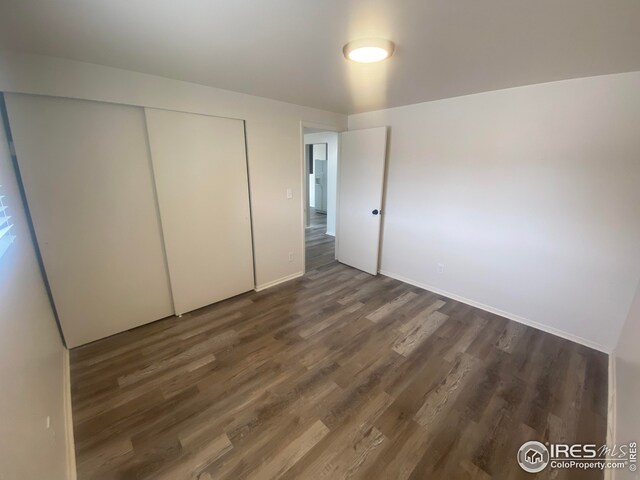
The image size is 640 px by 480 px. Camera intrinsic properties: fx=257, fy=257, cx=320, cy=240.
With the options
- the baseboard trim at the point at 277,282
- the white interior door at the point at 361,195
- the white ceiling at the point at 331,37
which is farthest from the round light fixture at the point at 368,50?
the baseboard trim at the point at 277,282

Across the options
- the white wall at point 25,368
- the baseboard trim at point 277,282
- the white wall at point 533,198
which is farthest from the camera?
the baseboard trim at point 277,282

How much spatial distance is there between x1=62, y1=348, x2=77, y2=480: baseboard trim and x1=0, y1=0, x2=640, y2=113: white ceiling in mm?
2229

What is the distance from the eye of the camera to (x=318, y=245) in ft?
17.3

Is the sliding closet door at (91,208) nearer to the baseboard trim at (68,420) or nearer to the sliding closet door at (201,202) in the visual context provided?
the sliding closet door at (201,202)

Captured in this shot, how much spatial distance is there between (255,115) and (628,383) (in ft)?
12.0

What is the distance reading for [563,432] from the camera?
158 cm

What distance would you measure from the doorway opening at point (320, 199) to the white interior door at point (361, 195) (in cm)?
49

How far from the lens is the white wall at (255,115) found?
1814 mm

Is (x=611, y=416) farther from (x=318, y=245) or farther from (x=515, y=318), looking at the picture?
(x=318, y=245)

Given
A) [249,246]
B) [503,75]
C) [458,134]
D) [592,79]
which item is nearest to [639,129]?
[592,79]

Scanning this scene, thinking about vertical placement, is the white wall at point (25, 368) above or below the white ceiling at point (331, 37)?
below

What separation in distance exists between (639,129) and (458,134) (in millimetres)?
1300

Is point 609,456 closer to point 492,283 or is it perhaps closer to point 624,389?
point 624,389

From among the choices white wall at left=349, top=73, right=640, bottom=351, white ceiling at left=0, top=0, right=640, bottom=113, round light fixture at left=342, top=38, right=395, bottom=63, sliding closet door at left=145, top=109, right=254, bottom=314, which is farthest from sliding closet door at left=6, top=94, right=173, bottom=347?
white wall at left=349, top=73, right=640, bottom=351
